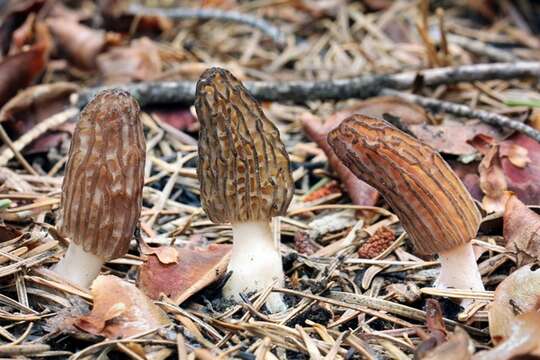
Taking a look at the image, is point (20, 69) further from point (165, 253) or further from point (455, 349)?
point (455, 349)

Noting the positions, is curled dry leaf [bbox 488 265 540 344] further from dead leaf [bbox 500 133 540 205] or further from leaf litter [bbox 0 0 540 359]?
dead leaf [bbox 500 133 540 205]

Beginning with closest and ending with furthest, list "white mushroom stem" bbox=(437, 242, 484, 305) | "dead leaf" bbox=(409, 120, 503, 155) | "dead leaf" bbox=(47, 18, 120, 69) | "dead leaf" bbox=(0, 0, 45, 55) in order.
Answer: "white mushroom stem" bbox=(437, 242, 484, 305)
"dead leaf" bbox=(409, 120, 503, 155)
"dead leaf" bbox=(0, 0, 45, 55)
"dead leaf" bbox=(47, 18, 120, 69)

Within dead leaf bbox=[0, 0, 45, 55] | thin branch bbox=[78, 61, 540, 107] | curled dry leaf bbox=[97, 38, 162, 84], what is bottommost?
thin branch bbox=[78, 61, 540, 107]

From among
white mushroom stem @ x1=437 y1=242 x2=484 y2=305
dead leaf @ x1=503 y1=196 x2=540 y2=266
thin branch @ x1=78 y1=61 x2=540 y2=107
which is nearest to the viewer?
white mushroom stem @ x1=437 y1=242 x2=484 y2=305

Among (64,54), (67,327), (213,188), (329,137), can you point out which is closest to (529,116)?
(329,137)

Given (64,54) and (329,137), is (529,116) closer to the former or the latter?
(329,137)

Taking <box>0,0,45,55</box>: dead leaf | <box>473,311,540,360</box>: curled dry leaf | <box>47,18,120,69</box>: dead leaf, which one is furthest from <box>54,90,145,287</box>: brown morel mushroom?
→ <box>47,18,120,69</box>: dead leaf

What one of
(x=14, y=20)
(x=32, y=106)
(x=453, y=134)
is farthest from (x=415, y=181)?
(x=14, y=20)

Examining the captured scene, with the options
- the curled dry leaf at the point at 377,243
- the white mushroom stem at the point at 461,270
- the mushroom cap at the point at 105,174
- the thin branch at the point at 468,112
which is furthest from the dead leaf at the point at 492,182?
the mushroom cap at the point at 105,174
